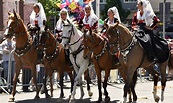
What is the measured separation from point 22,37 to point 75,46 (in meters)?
1.64

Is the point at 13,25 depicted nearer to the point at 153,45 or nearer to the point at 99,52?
the point at 99,52

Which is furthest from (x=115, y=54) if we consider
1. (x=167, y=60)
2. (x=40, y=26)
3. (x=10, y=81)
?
(x=10, y=81)

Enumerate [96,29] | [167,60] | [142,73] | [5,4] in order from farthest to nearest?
[5,4] → [142,73] → [96,29] → [167,60]

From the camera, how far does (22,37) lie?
12242 mm

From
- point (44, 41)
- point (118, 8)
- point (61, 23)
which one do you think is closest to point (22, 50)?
point (44, 41)

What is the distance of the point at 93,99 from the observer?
13.1 meters

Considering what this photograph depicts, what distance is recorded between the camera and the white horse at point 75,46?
459 inches

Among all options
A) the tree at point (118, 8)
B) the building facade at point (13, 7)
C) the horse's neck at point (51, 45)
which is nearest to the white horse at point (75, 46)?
the horse's neck at point (51, 45)

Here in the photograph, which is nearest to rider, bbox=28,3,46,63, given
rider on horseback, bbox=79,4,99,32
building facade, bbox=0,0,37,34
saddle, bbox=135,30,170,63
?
rider on horseback, bbox=79,4,99,32

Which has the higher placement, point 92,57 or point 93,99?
point 92,57

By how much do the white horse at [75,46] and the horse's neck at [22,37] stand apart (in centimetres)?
138

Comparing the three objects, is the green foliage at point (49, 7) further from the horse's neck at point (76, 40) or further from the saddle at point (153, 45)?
the saddle at point (153, 45)

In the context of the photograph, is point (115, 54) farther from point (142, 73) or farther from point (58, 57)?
point (142, 73)

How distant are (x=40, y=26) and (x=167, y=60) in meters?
4.08
